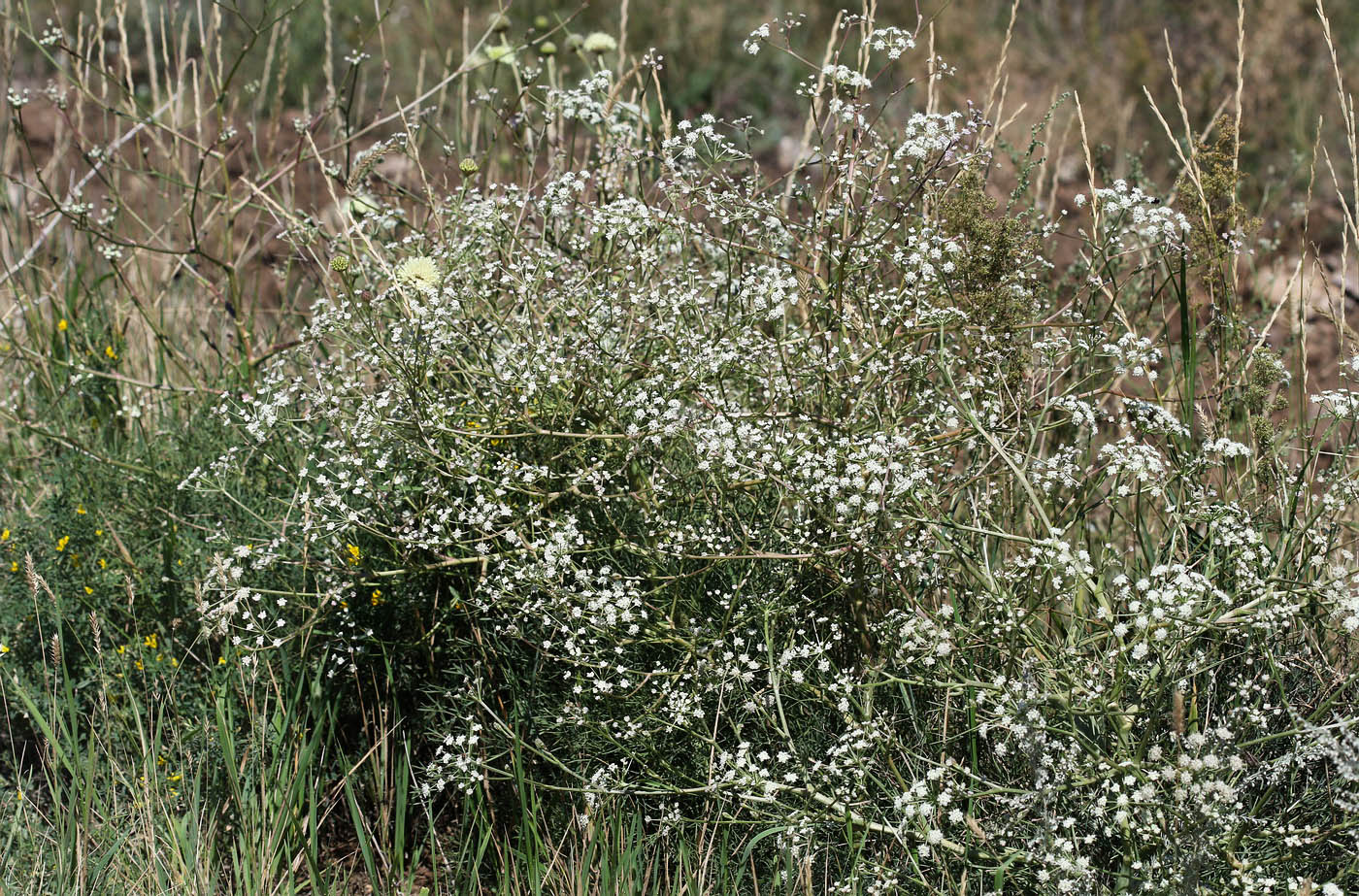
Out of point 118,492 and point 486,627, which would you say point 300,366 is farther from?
point 486,627

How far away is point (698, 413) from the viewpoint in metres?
2.50

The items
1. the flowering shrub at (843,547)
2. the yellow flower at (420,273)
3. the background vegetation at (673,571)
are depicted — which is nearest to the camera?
the flowering shrub at (843,547)

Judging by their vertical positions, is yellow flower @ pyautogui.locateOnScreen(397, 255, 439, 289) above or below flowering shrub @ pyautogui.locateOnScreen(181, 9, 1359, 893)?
above

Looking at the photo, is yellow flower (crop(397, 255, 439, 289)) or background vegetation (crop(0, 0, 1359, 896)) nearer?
background vegetation (crop(0, 0, 1359, 896))

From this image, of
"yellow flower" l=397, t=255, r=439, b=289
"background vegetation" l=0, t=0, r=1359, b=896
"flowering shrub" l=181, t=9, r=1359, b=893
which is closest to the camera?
"flowering shrub" l=181, t=9, r=1359, b=893

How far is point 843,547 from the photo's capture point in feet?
7.36

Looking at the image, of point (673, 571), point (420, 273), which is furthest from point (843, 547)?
point (420, 273)

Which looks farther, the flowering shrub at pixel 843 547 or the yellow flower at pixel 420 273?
the yellow flower at pixel 420 273

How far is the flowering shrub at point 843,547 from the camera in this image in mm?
2016

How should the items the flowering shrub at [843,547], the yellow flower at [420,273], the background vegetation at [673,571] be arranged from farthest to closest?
1. the yellow flower at [420,273]
2. the background vegetation at [673,571]
3. the flowering shrub at [843,547]

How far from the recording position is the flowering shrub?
2016mm

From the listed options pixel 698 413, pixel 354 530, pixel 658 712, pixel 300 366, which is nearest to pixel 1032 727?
pixel 658 712

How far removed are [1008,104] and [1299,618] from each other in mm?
5513

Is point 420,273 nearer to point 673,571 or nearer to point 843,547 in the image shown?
point 673,571
